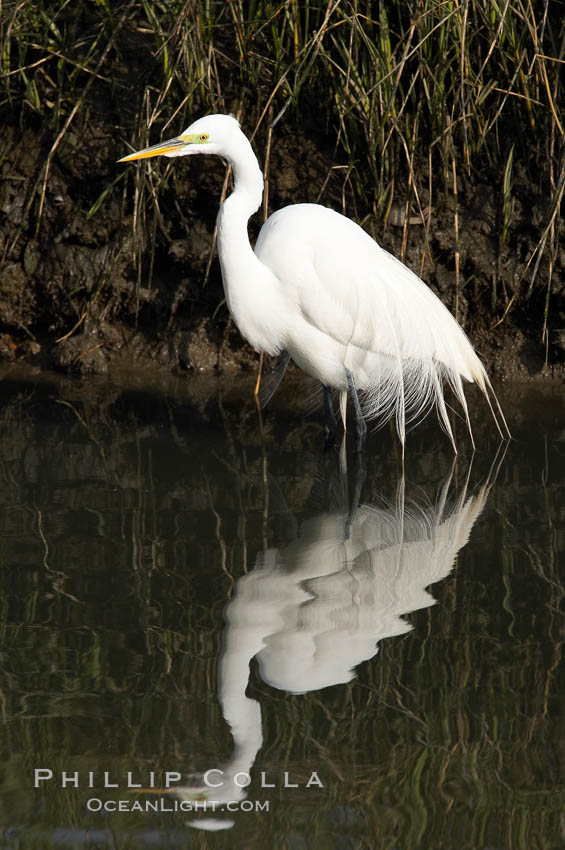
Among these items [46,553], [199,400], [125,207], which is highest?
[125,207]

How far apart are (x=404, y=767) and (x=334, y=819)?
0.63ft

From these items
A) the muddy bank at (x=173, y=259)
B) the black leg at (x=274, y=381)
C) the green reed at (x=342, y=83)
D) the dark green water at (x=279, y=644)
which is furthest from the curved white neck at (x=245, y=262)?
the muddy bank at (x=173, y=259)

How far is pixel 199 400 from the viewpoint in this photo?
14.2ft

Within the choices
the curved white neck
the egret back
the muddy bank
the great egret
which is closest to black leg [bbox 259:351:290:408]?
the great egret

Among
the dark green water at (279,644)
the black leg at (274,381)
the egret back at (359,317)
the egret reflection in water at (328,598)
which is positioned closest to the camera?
the dark green water at (279,644)

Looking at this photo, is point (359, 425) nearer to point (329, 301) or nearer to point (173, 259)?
point (329, 301)

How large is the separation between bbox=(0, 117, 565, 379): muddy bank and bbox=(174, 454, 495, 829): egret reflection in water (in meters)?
1.47

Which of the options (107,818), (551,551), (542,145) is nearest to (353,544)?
(551,551)

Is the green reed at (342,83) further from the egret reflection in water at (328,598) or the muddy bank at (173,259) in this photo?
the egret reflection in water at (328,598)

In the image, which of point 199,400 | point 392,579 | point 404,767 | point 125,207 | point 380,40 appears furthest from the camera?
point 125,207

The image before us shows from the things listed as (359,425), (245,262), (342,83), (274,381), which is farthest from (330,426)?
(342,83)

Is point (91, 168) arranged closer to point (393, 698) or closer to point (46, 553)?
point (46, 553)

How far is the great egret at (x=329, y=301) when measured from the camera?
3.47 metres

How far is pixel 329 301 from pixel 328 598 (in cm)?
136
